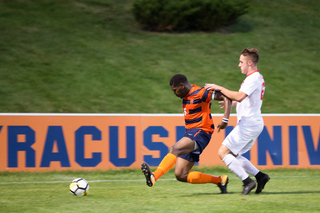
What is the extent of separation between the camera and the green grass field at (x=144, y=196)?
16.0 ft

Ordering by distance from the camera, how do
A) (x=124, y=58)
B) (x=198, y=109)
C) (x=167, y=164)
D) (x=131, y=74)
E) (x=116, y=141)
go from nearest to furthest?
(x=167, y=164) < (x=198, y=109) < (x=116, y=141) < (x=131, y=74) < (x=124, y=58)

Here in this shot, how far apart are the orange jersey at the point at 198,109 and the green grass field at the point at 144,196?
1.09 m

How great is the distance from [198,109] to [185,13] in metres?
11.7

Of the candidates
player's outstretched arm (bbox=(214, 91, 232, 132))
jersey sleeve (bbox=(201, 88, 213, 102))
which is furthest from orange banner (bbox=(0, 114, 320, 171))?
player's outstretched arm (bbox=(214, 91, 232, 132))

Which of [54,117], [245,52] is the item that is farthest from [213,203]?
[54,117]

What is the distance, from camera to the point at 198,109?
5621 mm

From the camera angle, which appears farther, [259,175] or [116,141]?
[116,141]

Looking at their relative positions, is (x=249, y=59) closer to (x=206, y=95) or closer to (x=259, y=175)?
(x=206, y=95)

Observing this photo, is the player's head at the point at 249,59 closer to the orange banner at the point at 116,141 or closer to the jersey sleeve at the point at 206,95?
the jersey sleeve at the point at 206,95

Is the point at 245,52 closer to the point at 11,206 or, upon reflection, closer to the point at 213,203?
the point at 213,203

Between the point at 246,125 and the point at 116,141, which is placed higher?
the point at 246,125

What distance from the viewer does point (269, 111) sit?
12.4 m

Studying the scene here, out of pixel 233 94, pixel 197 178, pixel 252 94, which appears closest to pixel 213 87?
pixel 233 94

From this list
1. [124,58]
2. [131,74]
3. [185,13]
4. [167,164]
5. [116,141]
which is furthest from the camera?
[185,13]
